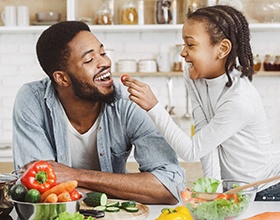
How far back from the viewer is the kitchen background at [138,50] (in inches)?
181

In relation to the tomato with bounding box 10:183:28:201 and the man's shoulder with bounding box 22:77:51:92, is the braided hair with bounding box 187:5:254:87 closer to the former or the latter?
the man's shoulder with bounding box 22:77:51:92

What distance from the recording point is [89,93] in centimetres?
248

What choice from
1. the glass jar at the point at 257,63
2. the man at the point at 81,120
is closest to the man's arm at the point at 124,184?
the man at the point at 81,120

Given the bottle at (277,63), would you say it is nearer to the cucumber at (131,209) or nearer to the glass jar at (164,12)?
the glass jar at (164,12)

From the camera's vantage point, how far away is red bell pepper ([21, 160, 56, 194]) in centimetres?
192

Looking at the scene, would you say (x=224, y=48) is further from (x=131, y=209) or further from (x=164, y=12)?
(x=164, y=12)

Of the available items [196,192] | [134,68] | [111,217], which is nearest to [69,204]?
[111,217]

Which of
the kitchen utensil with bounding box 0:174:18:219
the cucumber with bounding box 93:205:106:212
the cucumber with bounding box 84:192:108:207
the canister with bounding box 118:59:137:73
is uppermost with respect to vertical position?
the canister with bounding box 118:59:137:73

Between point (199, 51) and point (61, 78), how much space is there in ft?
2.06

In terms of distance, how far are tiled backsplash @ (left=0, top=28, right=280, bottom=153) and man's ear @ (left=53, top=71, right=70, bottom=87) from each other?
2099 mm

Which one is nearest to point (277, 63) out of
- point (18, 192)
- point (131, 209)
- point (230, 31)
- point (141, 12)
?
point (141, 12)

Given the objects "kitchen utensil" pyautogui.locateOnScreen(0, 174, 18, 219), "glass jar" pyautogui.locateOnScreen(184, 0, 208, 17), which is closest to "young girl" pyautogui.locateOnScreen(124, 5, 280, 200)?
"kitchen utensil" pyautogui.locateOnScreen(0, 174, 18, 219)

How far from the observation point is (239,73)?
97.1 inches

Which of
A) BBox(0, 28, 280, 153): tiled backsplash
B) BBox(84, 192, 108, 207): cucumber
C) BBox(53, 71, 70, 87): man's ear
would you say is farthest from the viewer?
BBox(0, 28, 280, 153): tiled backsplash
